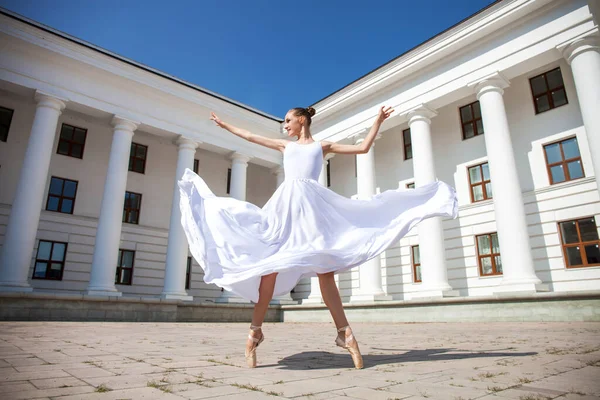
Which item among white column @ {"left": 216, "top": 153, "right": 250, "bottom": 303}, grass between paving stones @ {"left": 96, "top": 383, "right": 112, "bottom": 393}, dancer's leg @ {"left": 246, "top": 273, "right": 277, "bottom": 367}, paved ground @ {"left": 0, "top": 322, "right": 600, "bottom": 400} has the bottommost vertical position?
paved ground @ {"left": 0, "top": 322, "right": 600, "bottom": 400}

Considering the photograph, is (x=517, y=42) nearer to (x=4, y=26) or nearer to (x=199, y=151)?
(x=199, y=151)

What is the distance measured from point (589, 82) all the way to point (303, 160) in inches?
568

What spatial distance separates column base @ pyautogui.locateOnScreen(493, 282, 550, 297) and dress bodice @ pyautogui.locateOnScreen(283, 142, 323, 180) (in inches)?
482

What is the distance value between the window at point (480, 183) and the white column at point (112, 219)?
17779mm

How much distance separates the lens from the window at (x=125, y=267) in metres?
23.1

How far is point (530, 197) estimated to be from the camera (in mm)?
17656

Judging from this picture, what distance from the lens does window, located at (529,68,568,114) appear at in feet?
57.0

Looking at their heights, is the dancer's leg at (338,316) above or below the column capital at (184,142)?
below

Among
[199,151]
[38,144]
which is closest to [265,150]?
[199,151]

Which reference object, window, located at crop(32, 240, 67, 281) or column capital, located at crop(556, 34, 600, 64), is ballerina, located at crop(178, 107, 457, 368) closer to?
column capital, located at crop(556, 34, 600, 64)

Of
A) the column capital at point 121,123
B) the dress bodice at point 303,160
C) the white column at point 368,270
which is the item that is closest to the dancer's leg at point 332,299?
the dress bodice at point 303,160

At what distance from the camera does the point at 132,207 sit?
24.3m

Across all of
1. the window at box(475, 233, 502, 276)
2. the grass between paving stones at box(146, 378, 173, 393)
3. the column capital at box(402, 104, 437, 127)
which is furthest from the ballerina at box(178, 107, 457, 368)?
the window at box(475, 233, 502, 276)

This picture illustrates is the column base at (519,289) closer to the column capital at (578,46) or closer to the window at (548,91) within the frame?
the column capital at (578,46)
